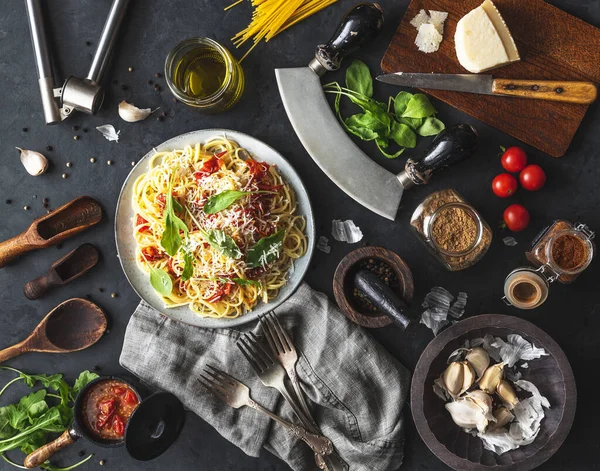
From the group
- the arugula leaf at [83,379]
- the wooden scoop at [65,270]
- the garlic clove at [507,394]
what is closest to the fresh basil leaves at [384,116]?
the garlic clove at [507,394]

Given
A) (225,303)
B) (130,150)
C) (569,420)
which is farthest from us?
(130,150)

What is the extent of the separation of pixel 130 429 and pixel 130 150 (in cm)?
168

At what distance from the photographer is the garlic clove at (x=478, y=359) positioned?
3.27 meters

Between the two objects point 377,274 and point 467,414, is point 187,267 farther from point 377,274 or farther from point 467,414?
point 467,414

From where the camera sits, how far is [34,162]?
3.71m

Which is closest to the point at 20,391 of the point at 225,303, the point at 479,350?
the point at 225,303

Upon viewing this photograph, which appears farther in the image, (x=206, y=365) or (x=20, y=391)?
(x=20, y=391)

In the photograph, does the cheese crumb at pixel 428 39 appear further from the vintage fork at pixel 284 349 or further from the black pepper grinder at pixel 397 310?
the vintage fork at pixel 284 349

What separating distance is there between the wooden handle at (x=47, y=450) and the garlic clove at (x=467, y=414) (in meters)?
2.28

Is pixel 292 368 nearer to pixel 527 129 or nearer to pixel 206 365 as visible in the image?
pixel 206 365

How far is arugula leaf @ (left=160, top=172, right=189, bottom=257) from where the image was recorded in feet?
10.2

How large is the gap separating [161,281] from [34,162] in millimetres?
1272

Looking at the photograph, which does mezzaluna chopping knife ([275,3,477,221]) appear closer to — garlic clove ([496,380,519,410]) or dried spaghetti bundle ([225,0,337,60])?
dried spaghetti bundle ([225,0,337,60])

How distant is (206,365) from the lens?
353cm
